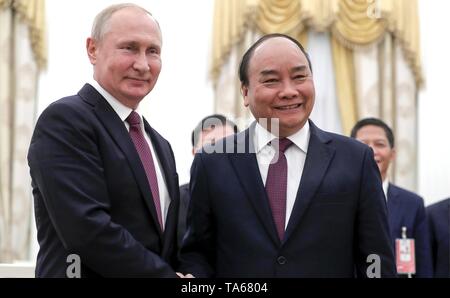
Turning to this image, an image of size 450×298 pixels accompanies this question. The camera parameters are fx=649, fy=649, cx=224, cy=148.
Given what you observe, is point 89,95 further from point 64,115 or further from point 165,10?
point 165,10

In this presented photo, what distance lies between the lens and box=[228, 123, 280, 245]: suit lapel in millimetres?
2098

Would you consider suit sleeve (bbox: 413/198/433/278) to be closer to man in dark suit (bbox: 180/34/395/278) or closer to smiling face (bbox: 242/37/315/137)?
man in dark suit (bbox: 180/34/395/278)

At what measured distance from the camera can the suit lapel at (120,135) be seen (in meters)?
2.04

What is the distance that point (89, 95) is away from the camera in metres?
2.16

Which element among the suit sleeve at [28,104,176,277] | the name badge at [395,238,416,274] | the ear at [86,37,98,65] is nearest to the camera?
the suit sleeve at [28,104,176,277]

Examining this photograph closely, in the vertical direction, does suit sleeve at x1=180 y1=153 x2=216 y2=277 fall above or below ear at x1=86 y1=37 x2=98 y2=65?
below

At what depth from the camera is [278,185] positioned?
216 cm

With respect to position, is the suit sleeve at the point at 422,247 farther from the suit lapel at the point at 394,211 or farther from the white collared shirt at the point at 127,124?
the white collared shirt at the point at 127,124

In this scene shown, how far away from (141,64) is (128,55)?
0.05m

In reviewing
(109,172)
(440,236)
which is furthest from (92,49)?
(440,236)

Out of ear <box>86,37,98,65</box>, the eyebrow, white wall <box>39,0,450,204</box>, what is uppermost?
white wall <box>39,0,450,204</box>

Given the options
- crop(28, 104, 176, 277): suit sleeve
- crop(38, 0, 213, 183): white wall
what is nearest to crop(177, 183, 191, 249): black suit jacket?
crop(28, 104, 176, 277): suit sleeve
